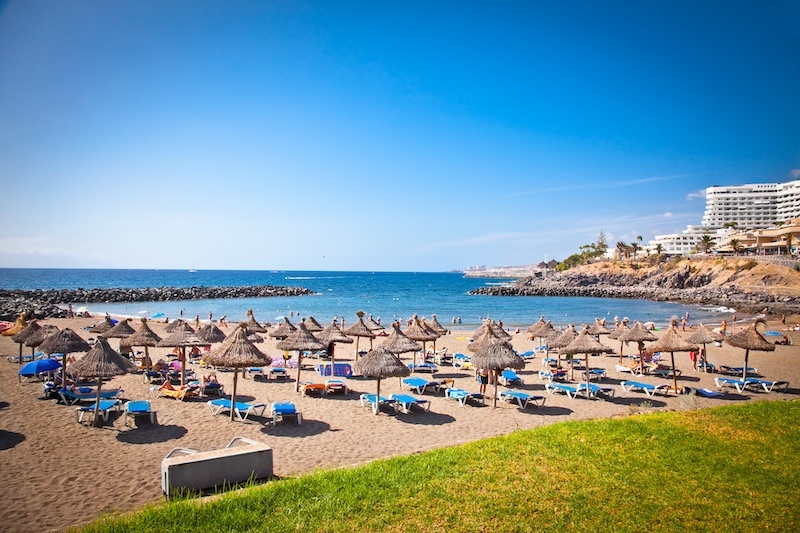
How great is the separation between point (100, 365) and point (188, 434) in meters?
3.00

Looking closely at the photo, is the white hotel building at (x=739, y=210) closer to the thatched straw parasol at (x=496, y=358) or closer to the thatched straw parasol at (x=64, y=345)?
the thatched straw parasol at (x=496, y=358)

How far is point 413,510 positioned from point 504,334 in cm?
1610

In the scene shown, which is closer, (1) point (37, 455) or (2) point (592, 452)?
(2) point (592, 452)

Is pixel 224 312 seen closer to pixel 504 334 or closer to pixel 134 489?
pixel 504 334

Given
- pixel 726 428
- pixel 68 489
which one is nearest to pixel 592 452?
pixel 726 428

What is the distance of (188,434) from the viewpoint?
11.7m

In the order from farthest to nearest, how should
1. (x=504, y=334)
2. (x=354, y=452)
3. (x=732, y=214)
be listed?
1. (x=732, y=214)
2. (x=504, y=334)
3. (x=354, y=452)

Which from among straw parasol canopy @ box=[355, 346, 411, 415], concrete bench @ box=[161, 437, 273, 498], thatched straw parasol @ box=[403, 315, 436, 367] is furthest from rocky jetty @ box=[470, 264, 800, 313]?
concrete bench @ box=[161, 437, 273, 498]

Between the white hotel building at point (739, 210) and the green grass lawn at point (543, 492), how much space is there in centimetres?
13412

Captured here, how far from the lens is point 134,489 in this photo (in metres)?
8.30

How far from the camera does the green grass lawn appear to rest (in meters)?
6.20

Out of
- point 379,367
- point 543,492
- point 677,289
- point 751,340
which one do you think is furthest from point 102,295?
point 677,289

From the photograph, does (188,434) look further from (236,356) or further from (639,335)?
(639,335)

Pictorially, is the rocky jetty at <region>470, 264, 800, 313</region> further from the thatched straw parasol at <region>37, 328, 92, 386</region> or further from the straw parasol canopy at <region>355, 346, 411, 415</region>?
the thatched straw parasol at <region>37, 328, 92, 386</region>
